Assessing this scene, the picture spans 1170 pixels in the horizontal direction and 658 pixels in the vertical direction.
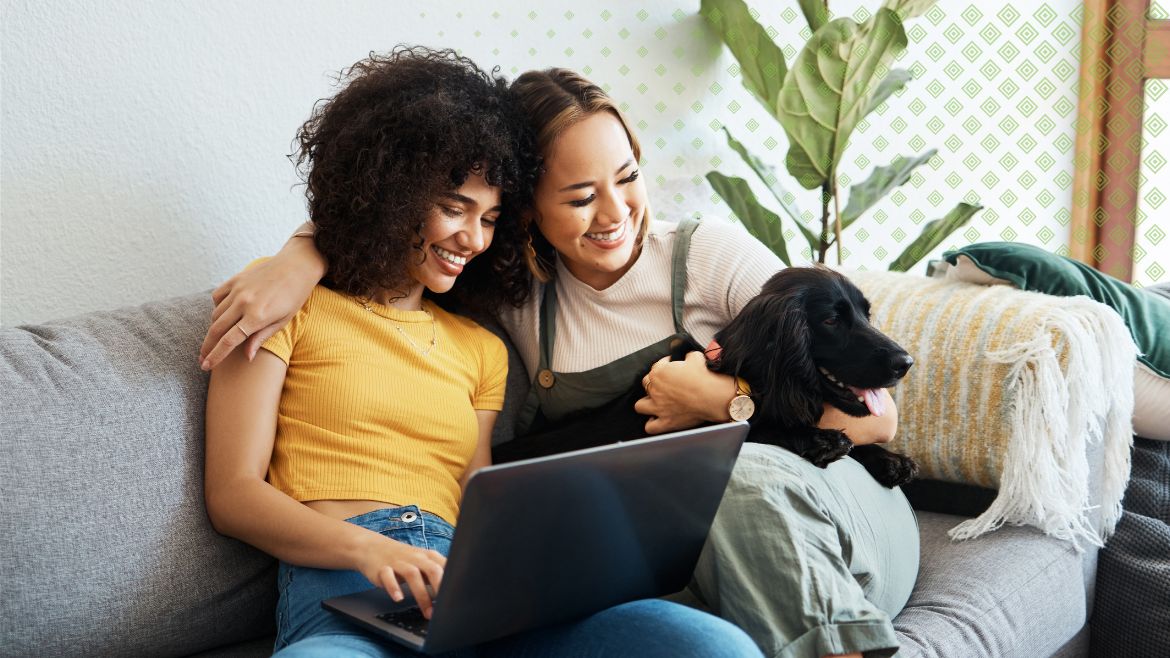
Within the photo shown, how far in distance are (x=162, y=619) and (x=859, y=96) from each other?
198 cm

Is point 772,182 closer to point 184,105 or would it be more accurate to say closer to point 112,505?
point 184,105

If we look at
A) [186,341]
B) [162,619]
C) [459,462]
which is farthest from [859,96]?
[162,619]

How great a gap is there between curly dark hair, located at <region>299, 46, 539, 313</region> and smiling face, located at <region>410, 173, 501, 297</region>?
0.5 inches

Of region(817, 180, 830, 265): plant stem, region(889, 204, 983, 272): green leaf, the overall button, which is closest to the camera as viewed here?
the overall button

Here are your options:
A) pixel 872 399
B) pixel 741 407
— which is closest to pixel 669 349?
pixel 741 407

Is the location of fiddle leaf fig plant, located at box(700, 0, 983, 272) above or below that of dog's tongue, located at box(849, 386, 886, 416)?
above

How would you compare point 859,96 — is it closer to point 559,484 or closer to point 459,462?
point 459,462

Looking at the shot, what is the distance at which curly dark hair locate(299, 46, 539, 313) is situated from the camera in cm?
141

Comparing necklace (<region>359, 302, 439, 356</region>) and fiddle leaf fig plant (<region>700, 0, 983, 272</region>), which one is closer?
necklace (<region>359, 302, 439, 356</region>)

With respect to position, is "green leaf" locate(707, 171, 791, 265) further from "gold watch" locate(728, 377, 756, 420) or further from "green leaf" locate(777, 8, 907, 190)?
"gold watch" locate(728, 377, 756, 420)

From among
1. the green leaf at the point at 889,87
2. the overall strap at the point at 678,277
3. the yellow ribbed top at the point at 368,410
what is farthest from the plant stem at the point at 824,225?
the yellow ribbed top at the point at 368,410

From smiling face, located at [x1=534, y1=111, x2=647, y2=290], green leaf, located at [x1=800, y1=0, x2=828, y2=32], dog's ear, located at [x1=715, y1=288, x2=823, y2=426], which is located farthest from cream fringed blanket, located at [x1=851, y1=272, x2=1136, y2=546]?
green leaf, located at [x1=800, y1=0, x2=828, y2=32]

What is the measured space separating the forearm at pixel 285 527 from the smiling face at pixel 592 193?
60cm

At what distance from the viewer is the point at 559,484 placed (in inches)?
35.9
